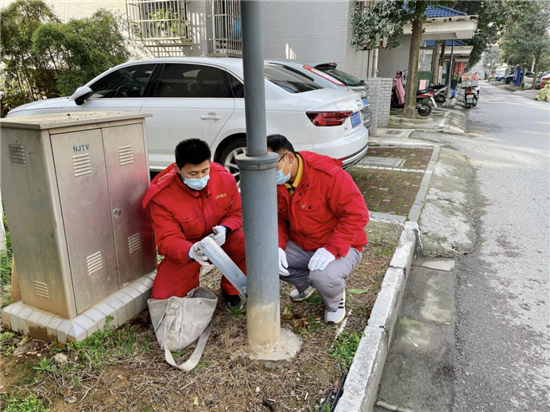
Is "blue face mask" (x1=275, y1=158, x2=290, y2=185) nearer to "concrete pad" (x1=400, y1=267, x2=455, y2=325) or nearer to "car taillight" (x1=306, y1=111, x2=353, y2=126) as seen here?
"concrete pad" (x1=400, y1=267, x2=455, y2=325)

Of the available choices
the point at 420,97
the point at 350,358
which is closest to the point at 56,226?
the point at 350,358

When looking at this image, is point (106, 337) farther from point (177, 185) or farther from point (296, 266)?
point (296, 266)

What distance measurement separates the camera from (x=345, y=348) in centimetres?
259

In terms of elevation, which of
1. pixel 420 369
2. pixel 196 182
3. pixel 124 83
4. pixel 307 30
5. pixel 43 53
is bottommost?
pixel 420 369

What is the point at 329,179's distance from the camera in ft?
8.91

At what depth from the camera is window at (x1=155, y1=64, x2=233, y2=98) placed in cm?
533

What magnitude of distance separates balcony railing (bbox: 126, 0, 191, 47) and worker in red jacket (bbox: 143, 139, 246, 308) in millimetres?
10015

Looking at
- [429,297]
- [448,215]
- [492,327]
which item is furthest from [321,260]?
[448,215]

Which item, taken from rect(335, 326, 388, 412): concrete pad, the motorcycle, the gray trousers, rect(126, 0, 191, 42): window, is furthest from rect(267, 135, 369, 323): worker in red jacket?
the motorcycle

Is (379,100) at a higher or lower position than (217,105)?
lower

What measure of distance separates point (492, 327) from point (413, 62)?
1132cm

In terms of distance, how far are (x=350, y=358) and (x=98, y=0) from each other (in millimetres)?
13324

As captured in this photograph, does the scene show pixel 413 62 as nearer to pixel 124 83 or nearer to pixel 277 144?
pixel 124 83

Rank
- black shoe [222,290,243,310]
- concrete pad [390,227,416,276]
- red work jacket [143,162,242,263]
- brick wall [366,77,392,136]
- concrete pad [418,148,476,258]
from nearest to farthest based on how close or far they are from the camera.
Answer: red work jacket [143,162,242,263] → black shoe [222,290,243,310] → concrete pad [390,227,416,276] → concrete pad [418,148,476,258] → brick wall [366,77,392,136]
